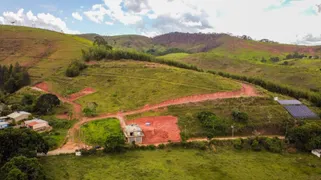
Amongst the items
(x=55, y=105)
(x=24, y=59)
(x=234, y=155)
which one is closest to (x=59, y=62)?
(x=24, y=59)

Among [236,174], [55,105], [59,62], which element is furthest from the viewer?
[59,62]

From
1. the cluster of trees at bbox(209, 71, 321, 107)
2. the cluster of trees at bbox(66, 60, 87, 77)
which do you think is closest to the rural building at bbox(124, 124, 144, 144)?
the cluster of trees at bbox(66, 60, 87, 77)

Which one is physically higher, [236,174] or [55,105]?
[55,105]

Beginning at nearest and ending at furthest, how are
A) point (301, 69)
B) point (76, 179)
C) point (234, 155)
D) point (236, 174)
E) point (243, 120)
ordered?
1. point (76, 179)
2. point (236, 174)
3. point (234, 155)
4. point (243, 120)
5. point (301, 69)

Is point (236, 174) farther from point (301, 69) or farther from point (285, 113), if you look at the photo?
point (301, 69)

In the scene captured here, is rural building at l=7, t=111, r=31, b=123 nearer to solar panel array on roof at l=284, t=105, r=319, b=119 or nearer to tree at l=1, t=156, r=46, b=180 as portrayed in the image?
tree at l=1, t=156, r=46, b=180

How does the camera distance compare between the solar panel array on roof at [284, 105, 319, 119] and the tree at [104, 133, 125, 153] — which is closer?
the tree at [104, 133, 125, 153]
